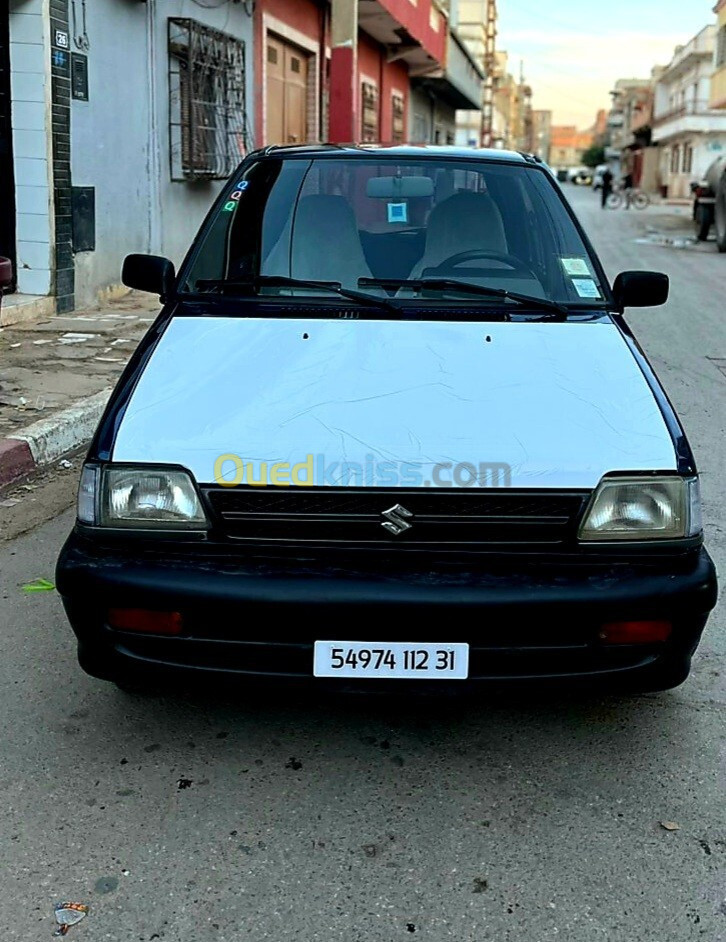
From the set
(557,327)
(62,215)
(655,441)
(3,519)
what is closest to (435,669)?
(655,441)

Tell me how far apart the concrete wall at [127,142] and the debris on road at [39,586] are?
20.7ft

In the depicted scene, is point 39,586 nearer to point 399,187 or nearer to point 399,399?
point 399,399

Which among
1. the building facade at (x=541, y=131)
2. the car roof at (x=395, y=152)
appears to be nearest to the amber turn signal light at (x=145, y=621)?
the car roof at (x=395, y=152)

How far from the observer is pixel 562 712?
3090 millimetres

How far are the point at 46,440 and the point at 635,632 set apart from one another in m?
3.80

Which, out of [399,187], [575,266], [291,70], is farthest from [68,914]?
[291,70]

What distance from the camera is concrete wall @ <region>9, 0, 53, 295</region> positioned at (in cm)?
880

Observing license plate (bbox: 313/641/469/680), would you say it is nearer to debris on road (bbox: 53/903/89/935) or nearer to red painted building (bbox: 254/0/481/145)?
debris on road (bbox: 53/903/89/935)

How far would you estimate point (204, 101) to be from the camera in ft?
41.2

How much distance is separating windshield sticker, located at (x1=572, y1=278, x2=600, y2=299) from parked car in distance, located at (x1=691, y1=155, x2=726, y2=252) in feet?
56.7

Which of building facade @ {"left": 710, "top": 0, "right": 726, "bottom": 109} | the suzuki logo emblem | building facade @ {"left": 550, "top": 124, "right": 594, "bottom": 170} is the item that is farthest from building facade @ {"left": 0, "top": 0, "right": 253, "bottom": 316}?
building facade @ {"left": 550, "top": 124, "right": 594, "bottom": 170}

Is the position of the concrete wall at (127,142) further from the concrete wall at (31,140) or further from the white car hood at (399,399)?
the white car hood at (399,399)

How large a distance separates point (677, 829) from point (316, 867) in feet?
2.84

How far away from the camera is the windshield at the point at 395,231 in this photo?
3689mm
